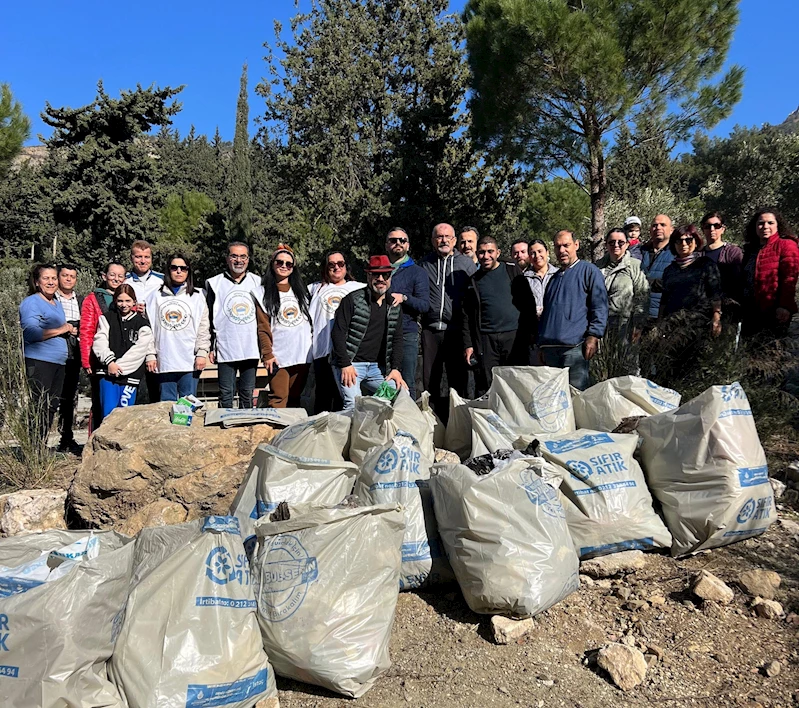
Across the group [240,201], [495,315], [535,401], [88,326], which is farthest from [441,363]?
[240,201]

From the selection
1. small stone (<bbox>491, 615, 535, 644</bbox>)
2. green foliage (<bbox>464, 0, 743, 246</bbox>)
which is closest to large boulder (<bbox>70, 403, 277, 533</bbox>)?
small stone (<bbox>491, 615, 535, 644</bbox>)

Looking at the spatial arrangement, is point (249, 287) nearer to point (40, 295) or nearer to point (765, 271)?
point (40, 295)

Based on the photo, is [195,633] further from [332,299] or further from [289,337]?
[332,299]

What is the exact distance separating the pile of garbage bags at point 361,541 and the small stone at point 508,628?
0.13ft

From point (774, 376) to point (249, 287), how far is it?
3470 millimetres

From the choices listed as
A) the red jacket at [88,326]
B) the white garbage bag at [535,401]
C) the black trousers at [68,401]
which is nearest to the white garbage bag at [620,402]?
the white garbage bag at [535,401]

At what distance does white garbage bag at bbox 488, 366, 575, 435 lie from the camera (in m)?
3.34

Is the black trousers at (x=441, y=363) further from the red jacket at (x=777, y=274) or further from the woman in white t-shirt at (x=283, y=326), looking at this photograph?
the red jacket at (x=777, y=274)

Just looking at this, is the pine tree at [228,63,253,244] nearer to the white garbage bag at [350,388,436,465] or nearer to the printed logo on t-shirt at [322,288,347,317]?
the printed logo on t-shirt at [322,288,347,317]

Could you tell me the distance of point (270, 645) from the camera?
2086 millimetres

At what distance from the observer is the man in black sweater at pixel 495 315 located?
4.27m

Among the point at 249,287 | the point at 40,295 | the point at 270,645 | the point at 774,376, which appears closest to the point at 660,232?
the point at 774,376

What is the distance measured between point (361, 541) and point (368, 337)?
1.91 meters

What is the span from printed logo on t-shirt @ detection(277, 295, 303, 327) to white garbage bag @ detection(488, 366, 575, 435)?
4.97ft
